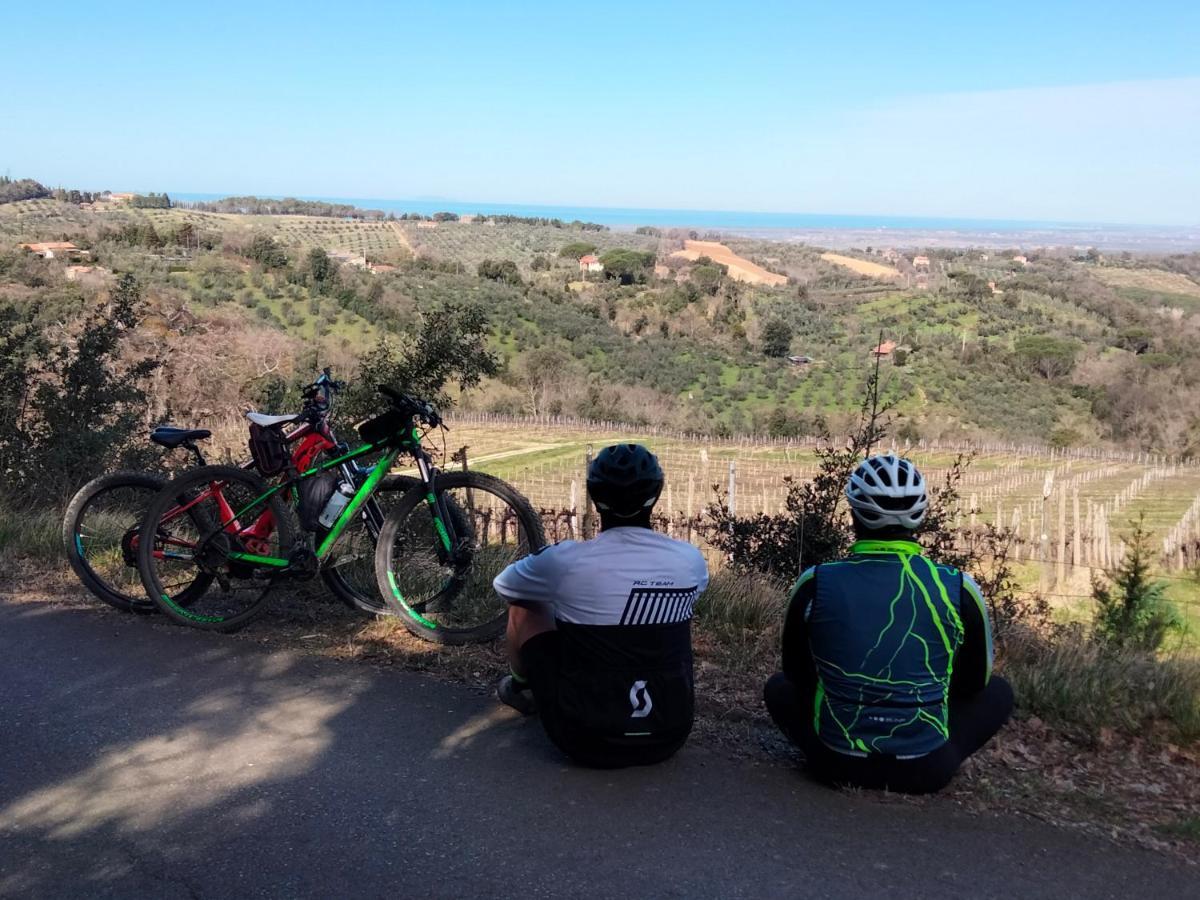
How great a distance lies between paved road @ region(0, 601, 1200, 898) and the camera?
10.8ft

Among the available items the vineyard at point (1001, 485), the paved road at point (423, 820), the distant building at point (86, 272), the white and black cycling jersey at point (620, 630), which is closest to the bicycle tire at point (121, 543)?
the paved road at point (423, 820)

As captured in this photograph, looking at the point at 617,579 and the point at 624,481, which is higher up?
the point at 624,481

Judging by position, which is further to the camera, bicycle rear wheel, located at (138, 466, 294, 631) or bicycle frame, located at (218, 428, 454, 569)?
bicycle rear wheel, located at (138, 466, 294, 631)

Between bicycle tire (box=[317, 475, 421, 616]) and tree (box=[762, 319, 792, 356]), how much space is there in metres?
86.5

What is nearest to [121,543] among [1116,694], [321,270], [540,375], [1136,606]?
[1116,694]

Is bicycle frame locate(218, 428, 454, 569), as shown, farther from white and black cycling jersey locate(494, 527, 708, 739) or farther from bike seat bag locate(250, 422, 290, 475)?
white and black cycling jersey locate(494, 527, 708, 739)

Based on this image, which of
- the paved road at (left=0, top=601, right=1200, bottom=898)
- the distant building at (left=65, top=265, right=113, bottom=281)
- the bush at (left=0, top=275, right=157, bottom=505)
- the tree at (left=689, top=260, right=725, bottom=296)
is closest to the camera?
the paved road at (left=0, top=601, right=1200, bottom=898)

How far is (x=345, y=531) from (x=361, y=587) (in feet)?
1.51

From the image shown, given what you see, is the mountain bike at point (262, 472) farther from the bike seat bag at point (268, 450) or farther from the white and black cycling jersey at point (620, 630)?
the white and black cycling jersey at point (620, 630)

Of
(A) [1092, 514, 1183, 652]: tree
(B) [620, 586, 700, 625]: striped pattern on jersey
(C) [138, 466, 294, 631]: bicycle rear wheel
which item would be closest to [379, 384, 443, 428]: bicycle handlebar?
(C) [138, 466, 294, 631]: bicycle rear wheel

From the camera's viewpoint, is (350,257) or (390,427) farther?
(350,257)

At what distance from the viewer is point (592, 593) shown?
3.92 meters

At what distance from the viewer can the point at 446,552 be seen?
18.8 feet

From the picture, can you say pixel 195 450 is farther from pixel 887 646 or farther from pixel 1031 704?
pixel 1031 704
